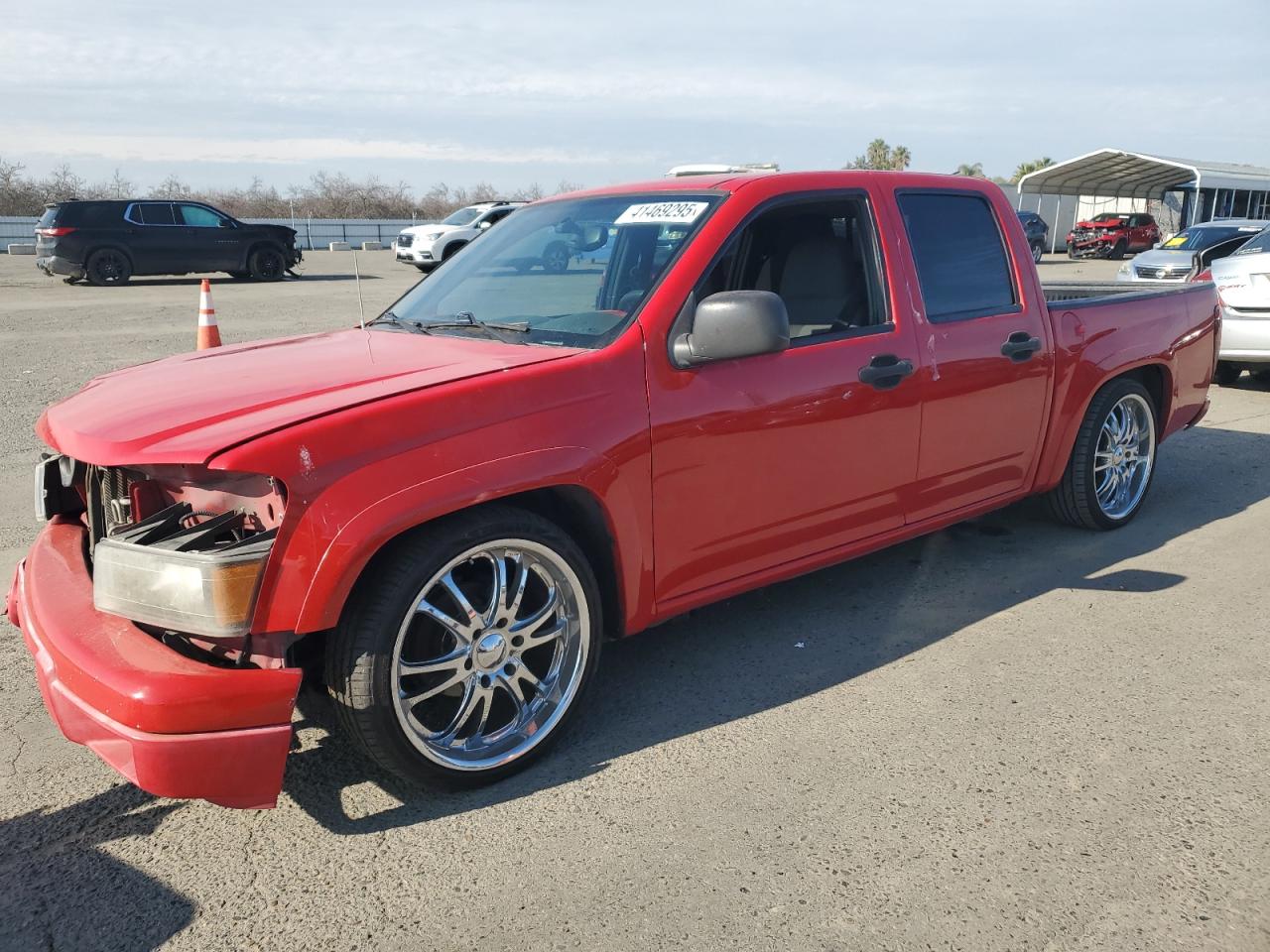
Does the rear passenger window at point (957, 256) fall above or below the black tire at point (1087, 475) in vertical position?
above

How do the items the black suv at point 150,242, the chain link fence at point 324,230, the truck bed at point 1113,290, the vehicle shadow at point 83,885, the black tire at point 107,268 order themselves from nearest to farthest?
the vehicle shadow at point 83,885 < the truck bed at point 1113,290 < the black suv at point 150,242 < the black tire at point 107,268 < the chain link fence at point 324,230

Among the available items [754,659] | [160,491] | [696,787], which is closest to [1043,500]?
[754,659]

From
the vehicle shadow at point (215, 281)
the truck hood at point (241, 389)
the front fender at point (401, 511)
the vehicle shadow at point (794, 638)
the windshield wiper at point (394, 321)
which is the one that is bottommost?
the vehicle shadow at point (794, 638)

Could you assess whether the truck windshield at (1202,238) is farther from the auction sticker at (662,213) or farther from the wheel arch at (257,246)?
the wheel arch at (257,246)

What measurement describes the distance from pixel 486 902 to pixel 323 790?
0.74m

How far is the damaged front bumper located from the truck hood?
1.62 feet

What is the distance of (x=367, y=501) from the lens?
8.78 ft

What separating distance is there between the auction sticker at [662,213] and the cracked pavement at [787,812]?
1.61m

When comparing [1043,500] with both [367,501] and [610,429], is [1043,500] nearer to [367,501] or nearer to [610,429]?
[610,429]

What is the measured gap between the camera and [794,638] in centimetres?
414

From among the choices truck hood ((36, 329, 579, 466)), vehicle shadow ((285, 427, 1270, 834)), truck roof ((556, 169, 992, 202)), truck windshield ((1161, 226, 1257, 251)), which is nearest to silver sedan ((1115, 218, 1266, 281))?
truck windshield ((1161, 226, 1257, 251))

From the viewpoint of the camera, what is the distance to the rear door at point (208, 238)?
20.9m

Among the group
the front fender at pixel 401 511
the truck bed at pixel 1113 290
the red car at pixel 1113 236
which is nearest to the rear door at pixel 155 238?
the truck bed at pixel 1113 290

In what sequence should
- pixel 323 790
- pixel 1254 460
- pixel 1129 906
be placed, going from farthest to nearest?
pixel 1254 460
pixel 323 790
pixel 1129 906
